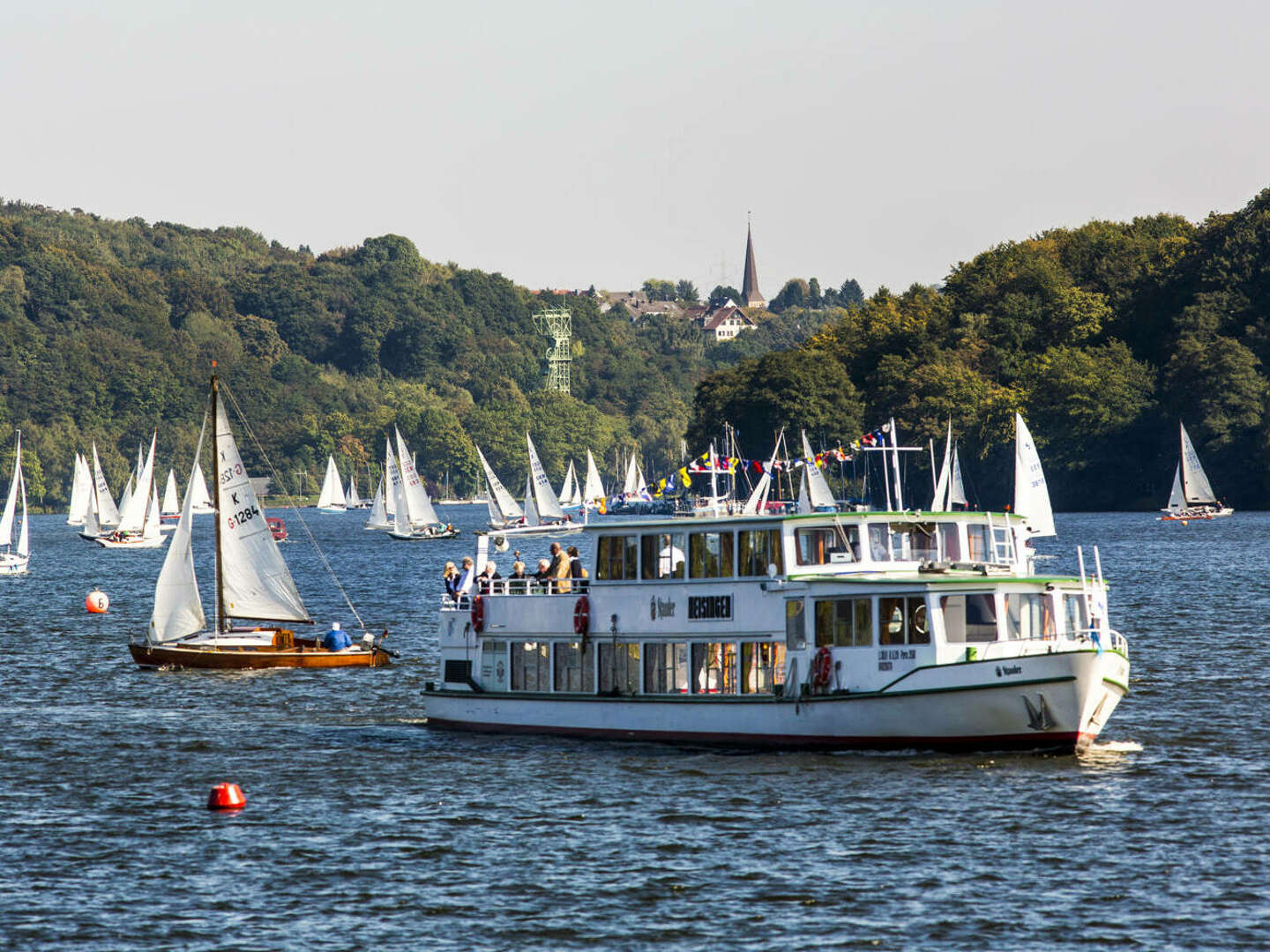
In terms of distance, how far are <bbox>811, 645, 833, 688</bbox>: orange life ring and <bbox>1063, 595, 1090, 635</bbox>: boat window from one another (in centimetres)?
567

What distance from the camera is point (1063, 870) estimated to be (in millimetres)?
34125

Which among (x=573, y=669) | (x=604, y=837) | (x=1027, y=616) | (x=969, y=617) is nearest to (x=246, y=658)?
(x=573, y=669)

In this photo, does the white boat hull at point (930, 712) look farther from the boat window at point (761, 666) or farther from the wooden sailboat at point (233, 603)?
the wooden sailboat at point (233, 603)

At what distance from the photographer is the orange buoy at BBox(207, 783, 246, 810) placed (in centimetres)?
4122

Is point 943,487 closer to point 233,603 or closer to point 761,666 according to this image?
point 233,603

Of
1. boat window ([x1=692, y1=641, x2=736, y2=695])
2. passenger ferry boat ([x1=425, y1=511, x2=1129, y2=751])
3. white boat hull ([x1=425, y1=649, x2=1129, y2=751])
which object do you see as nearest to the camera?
white boat hull ([x1=425, y1=649, x2=1129, y2=751])

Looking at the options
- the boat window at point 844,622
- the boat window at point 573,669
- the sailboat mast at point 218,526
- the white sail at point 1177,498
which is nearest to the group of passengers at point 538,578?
the boat window at point 573,669

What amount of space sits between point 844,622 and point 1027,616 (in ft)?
14.2

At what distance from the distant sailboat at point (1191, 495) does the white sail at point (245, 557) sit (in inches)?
4655

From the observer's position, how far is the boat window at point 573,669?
48500 mm

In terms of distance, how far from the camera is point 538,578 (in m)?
50.0

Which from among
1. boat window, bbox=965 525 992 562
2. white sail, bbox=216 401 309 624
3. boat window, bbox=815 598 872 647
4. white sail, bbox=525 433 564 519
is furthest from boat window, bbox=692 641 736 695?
white sail, bbox=525 433 564 519

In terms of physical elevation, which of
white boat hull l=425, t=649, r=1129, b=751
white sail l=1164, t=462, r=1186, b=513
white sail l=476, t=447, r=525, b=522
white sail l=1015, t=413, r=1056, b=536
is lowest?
white boat hull l=425, t=649, r=1129, b=751

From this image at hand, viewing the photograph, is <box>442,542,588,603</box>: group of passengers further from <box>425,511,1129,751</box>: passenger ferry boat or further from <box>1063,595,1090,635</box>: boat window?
<box>1063,595,1090,635</box>: boat window
